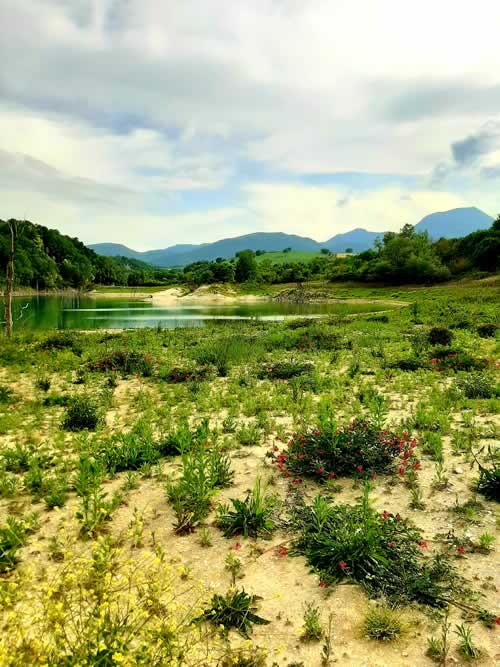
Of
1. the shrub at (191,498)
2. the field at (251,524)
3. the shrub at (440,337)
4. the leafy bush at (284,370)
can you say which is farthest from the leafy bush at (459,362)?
the shrub at (191,498)

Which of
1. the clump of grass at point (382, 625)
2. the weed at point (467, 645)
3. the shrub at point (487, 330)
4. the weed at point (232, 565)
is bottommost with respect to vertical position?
the weed at point (232, 565)

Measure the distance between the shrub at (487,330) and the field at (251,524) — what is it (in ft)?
38.1

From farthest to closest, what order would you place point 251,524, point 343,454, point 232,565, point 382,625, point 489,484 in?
1. point 343,454
2. point 489,484
3. point 251,524
4. point 232,565
5. point 382,625

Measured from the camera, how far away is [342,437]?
27.7 feet

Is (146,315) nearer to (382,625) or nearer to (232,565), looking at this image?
(232,565)

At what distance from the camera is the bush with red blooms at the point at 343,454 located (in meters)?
7.84

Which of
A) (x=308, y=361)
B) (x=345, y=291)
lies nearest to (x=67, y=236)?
(x=345, y=291)

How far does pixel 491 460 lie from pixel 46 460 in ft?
28.9

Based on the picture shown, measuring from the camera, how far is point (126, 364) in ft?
59.4

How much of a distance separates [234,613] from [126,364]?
576 inches

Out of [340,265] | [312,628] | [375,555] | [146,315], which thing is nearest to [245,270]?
[340,265]

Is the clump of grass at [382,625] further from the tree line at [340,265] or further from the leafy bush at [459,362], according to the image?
the tree line at [340,265]

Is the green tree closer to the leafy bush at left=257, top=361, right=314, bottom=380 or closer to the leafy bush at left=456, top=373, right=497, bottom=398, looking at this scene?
the leafy bush at left=257, top=361, right=314, bottom=380

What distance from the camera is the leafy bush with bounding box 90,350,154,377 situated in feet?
56.9
